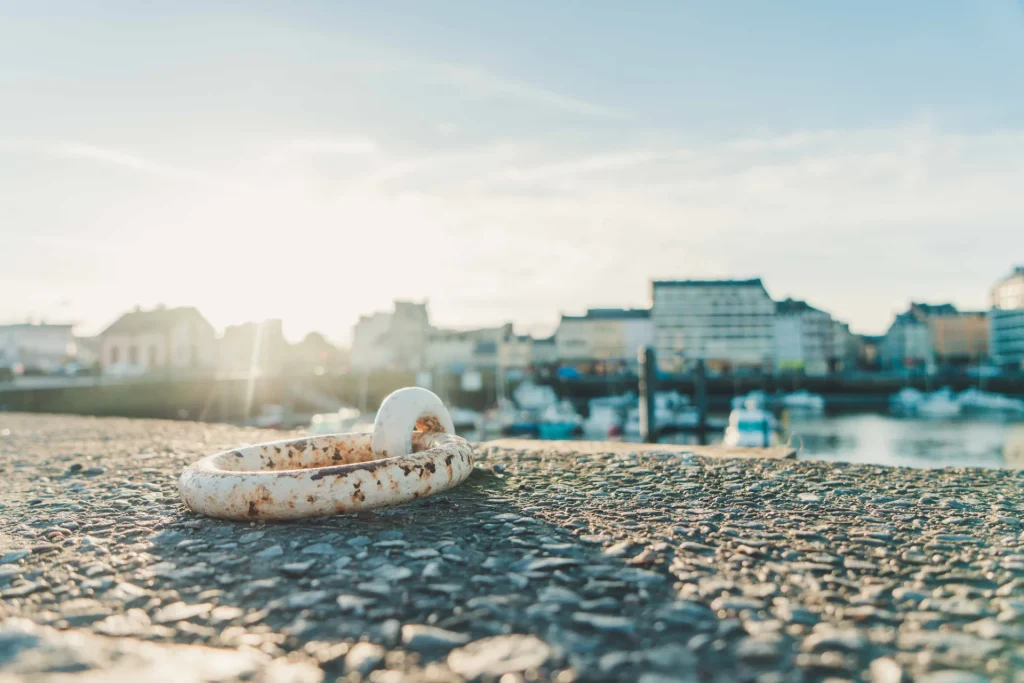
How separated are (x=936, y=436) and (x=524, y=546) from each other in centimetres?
5469

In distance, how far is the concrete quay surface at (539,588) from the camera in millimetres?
2584

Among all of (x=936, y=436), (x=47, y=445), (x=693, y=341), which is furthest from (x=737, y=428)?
(x=693, y=341)

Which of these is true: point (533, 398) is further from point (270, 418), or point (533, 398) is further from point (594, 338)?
point (594, 338)

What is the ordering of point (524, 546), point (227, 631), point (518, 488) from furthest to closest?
point (518, 488) → point (524, 546) → point (227, 631)

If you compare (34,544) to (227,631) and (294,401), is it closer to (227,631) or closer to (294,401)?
(227,631)

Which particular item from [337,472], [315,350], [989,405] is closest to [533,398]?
[989,405]

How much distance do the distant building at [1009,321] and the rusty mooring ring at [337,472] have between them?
150466 millimetres

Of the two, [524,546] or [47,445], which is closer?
[524,546]

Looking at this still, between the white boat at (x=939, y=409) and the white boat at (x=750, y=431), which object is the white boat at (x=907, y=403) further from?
the white boat at (x=750, y=431)

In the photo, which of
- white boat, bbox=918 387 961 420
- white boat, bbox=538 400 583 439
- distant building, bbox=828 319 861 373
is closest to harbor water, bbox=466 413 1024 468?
white boat, bbox=918 387 961 420

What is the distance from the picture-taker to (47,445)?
10844 millimetres

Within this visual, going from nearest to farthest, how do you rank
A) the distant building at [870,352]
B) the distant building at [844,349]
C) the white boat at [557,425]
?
the white boat at [557,425] < the distant building at [844,349] < the distant building at [870,352]

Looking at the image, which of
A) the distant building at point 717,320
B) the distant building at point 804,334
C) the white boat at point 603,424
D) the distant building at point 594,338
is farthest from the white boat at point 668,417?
the distant building at point 804,334

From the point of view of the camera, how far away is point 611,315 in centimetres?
11312
